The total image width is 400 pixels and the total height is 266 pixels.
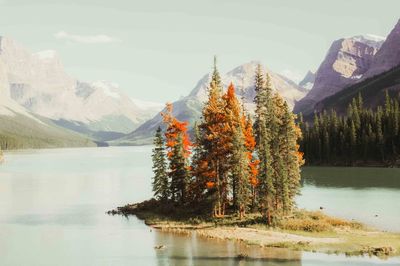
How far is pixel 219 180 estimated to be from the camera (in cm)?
7650

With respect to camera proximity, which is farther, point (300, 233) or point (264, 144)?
point (264, 144)

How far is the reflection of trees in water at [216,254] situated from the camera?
51.4 meters

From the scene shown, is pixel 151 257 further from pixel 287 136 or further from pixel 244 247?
pixel 287 136

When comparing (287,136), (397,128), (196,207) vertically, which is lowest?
(196,207)

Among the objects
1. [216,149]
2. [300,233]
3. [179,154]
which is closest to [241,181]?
[216,149]

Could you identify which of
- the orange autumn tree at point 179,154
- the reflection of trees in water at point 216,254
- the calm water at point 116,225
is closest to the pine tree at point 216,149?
the orange autumn tree at point 179,154

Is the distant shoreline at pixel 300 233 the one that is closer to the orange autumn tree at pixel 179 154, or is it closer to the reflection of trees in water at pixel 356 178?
the orange autumn tree at pixel 179 154

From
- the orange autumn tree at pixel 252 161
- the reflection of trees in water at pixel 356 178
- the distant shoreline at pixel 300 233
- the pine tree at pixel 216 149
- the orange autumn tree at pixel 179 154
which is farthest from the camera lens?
the reflection of trees in water at pixel 356 178

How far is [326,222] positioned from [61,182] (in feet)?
337

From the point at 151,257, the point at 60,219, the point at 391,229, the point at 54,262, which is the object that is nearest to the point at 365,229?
the point at 391,229

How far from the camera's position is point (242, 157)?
237ft

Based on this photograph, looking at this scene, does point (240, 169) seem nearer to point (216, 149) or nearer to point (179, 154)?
point (216, 149)

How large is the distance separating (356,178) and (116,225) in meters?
95.5

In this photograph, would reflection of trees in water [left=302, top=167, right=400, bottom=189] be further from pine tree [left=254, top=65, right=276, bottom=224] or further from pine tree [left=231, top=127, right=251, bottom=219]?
pine tree [left=231, top=127, right=251, bottom=219]
